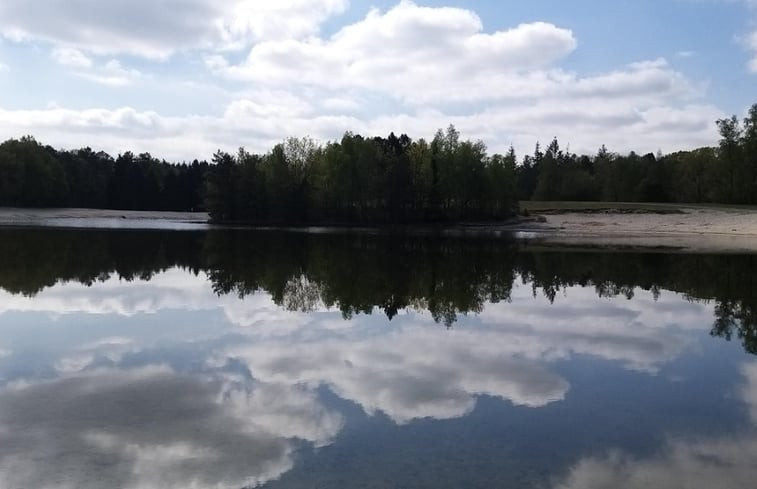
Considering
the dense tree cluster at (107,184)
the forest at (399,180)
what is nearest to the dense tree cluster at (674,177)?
the forest at (399,180)

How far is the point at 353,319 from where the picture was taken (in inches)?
573

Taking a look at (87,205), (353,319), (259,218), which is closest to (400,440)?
(353,319)

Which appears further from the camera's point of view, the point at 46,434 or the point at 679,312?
the point at 679,312

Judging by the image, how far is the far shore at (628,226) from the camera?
4619 centimetres

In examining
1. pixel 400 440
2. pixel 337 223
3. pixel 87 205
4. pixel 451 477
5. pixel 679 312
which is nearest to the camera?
pixel 451 477

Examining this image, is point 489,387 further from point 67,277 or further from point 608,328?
point 67,277

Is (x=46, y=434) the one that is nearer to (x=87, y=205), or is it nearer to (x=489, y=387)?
(x=489, y=387)

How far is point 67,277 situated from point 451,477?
60.9ft

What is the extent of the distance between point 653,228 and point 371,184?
105 ft

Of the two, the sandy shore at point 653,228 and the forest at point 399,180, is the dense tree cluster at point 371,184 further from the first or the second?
the sandy shore at point 653,228

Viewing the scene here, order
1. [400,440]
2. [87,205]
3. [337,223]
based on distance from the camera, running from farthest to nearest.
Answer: [87,205], [337,223], [400,440]

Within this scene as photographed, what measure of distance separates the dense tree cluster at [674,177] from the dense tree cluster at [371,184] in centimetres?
1622

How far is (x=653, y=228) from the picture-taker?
2371 inches

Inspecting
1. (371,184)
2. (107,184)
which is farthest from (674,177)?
(107,184)
